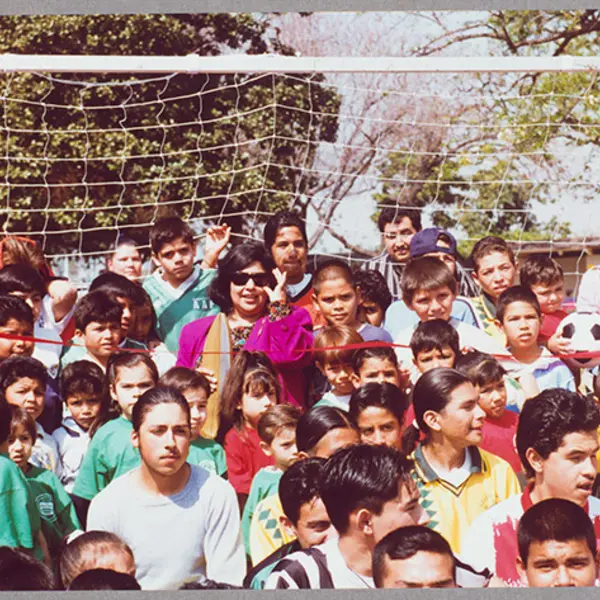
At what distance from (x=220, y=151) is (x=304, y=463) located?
296 inches

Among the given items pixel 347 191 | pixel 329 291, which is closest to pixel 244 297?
pixel 329 291

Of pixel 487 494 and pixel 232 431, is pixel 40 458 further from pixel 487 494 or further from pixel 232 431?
pixel 487 494

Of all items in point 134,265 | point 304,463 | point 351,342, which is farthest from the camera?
point 134,265

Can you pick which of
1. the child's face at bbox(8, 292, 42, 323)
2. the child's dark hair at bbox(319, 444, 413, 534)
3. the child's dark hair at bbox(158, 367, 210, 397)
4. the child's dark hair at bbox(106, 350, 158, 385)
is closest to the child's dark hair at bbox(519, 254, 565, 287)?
the child's dark hair at bbox(158, 367, 210, 397)

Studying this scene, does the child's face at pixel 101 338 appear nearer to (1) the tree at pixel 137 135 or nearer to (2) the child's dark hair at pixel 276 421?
(2) the child's dark hair at pixel 276 421

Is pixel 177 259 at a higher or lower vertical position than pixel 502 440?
higher

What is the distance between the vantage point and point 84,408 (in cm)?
439

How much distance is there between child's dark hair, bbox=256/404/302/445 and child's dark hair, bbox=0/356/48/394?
0.84 metres

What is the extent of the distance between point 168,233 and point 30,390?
1.05m

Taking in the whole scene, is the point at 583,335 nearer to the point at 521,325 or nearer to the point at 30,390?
the point at 521,325

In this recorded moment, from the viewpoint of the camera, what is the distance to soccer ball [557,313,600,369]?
4.65 metres

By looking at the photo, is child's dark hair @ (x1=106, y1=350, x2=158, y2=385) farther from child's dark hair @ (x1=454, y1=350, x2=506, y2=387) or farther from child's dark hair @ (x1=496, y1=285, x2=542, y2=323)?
child's dark hair @ (x1=496, y1=285, x2=542, y2=323)

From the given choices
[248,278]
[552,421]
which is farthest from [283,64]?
[552,421]

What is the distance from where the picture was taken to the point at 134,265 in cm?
560
